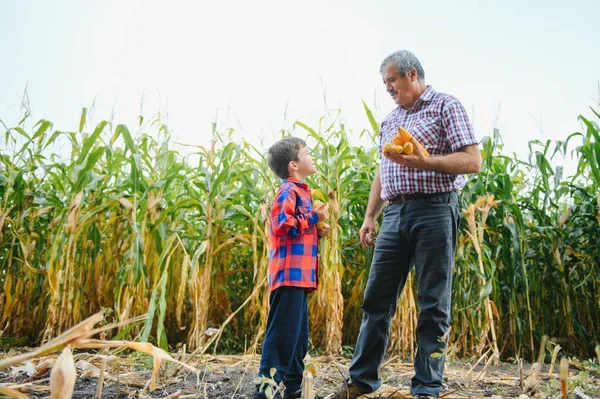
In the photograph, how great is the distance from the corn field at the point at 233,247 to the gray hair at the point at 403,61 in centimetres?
115

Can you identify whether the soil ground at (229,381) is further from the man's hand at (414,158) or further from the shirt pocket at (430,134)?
the shirt pocket at (430,134)

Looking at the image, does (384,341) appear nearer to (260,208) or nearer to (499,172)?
(260,208)

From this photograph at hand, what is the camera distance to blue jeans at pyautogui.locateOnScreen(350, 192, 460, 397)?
2201 mm

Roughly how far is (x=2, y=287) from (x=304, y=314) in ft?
9.19

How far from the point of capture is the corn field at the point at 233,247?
11.3 feet

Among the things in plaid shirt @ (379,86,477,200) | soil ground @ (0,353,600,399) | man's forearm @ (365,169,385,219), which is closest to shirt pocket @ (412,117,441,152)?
plaid shirt @ (379,86,477,200)

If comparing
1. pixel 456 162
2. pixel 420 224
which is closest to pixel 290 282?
pixel 420 224

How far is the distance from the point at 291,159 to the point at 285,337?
800 mm

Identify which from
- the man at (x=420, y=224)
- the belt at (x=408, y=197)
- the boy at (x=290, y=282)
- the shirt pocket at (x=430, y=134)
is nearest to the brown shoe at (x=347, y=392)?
the man at (x=420, y=224)

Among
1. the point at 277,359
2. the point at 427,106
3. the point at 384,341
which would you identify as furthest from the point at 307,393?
the point at 427,106

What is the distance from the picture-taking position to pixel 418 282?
2.28 m

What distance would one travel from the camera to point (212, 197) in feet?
11.8

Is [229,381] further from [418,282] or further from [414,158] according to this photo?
[414,158]

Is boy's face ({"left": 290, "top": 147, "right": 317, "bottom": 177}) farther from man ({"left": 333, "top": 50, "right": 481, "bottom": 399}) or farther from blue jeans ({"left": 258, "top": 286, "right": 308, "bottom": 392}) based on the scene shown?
blue jeans ({"left": 258, "top": 286, "right": 308, "bottom": 392})
